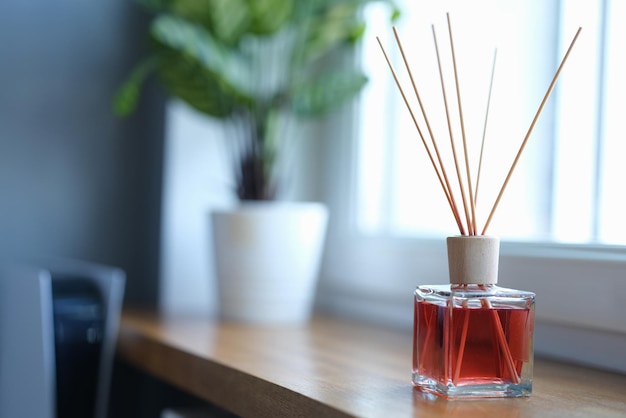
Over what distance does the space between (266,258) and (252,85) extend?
0.92 ft

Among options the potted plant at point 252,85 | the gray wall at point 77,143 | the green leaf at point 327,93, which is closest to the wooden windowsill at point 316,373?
the potted plant at point 252,85

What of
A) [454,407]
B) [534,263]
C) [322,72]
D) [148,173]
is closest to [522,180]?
[534,263]

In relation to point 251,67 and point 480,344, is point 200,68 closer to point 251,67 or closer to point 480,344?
point 251,67

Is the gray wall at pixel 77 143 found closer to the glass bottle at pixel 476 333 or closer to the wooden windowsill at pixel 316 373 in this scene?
the wooden windowsill at pixel 316 373

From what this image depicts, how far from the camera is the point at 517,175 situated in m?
1.01

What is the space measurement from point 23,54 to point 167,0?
30 centimetres

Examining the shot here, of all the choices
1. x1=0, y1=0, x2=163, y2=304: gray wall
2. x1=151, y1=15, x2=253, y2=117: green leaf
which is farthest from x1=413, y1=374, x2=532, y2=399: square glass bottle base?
x1=0, y1=0, x2=163, y2=304: gray wall

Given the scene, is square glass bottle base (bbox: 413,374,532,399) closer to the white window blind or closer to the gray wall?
the white window blind

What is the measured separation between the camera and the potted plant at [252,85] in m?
1.13

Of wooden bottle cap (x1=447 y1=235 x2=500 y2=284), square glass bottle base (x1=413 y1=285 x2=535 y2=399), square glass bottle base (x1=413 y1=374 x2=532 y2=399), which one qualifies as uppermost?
wooden bottle cap (x1=447 y1=235 x2=500 y2=284)

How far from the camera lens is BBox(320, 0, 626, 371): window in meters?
0.86

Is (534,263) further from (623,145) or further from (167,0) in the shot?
(167,0)

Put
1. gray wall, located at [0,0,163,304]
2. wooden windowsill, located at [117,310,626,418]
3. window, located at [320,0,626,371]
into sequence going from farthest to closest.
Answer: gray wall, located at [0,0,163,304] → window, located at [320,0,626,371] → wooden windowsill, located at [117,310,626,418]

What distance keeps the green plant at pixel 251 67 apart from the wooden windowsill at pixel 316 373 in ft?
0.85
